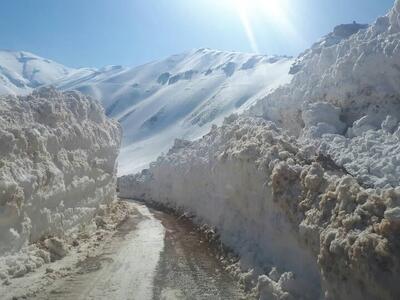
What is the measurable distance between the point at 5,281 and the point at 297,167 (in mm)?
7440

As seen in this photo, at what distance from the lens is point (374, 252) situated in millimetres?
8328

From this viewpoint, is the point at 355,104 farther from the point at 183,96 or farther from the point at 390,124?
the point at 183,96

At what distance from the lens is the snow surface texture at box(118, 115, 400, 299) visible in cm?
848

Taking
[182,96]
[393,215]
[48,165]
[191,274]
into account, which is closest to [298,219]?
A: [191,274]

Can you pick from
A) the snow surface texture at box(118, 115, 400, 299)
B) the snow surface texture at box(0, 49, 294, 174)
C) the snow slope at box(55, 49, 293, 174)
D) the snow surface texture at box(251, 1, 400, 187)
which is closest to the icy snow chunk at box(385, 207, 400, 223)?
the snow surface texture at box(118, 115, 400, 299)

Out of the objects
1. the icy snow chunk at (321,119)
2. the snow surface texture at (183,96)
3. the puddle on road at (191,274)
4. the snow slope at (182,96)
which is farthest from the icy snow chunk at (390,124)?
the snow slope at (182,96)

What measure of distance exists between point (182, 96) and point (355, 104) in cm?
12501

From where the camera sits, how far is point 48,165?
15.8m

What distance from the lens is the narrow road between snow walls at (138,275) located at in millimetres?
10984

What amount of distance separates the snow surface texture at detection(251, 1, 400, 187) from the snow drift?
0.04 m

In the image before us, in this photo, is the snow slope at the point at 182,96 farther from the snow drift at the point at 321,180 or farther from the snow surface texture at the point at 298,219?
the snow surface texture at the point at 298,219

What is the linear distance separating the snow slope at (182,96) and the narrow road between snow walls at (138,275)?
62.1 metres

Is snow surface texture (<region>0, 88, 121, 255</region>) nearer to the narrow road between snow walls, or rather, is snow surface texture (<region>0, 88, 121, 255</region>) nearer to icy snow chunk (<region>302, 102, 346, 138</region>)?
the narrow road between snow walls

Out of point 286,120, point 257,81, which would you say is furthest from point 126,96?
point 286,120
